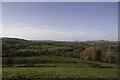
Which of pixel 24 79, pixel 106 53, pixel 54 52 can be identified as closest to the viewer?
pixel 24 79

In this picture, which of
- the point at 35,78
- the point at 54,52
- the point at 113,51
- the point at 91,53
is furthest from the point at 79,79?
the point at 54,52

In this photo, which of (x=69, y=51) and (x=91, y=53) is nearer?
(x=91, y=53)

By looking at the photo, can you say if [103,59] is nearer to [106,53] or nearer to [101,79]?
[106,53]

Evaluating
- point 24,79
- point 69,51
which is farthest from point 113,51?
point 24,79

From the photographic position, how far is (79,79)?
56.6 ft

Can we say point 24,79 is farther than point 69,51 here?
No

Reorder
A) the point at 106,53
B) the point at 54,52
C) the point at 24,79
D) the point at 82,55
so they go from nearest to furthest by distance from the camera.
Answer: the point at 24,79, the point at 106,53, the point at 82,55, the point at 54,52

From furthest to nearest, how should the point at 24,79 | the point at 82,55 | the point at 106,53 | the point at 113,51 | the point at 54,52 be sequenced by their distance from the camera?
1. the point at 54,52
2. the point at 82,55
3. the point at 106,53
4. the point at 113,51
5. the point at 24,79

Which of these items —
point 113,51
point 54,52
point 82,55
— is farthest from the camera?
point 54,52

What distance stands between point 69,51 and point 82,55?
5039mm

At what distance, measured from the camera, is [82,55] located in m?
45.7

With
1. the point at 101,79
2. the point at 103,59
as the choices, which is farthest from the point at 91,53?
the point at 101,79

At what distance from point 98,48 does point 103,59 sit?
4.62 m

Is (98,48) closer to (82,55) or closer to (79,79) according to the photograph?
(82,55)
